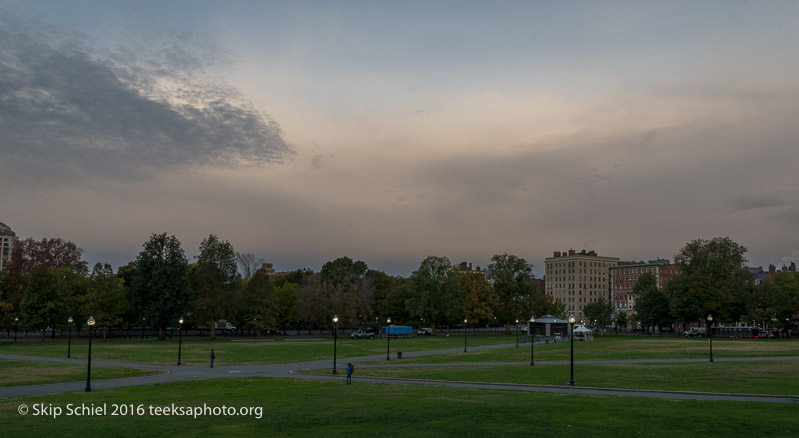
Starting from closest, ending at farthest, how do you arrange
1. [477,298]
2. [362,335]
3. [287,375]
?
[287,375] → [362,335] → [477,298]

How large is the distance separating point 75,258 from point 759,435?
12251 centimetres

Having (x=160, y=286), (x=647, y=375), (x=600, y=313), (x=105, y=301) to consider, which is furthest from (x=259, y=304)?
(x=600, y=313)

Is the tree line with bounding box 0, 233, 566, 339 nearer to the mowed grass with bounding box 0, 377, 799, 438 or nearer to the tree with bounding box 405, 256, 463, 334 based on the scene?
the tree with bounding box 405, 256, 463, 334

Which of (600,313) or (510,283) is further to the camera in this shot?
(600,313)

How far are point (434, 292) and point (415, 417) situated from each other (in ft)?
312

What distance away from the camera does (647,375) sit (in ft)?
124

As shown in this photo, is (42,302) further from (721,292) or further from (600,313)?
(600,313)

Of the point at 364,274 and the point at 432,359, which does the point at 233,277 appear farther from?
the point at 432,359

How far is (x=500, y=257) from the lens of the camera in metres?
130


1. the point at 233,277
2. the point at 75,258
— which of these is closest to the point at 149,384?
the point at 233,277

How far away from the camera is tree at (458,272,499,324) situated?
122250mm

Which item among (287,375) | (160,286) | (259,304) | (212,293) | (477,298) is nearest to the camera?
(287,375)

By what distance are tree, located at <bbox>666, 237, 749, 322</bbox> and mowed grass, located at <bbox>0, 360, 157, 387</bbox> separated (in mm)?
100494

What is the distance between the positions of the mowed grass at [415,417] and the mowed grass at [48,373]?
8657 millimetres
